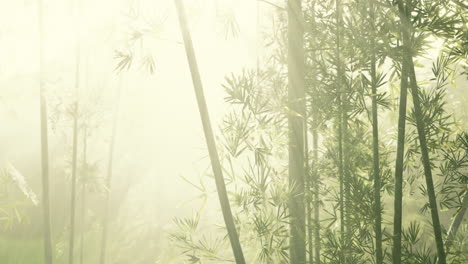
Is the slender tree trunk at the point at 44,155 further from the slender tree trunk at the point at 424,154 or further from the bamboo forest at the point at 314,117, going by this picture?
the slender tree trunk at the point at 424,154

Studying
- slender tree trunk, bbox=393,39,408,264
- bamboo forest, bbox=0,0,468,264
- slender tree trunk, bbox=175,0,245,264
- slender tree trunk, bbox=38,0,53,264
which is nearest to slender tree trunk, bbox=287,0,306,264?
bamboo forest, bbox=0,0,468,264

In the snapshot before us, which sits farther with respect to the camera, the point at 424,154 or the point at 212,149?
the point at 212,149

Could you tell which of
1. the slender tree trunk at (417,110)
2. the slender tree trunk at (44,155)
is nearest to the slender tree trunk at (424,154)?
the slender tree trunk at (417,110)

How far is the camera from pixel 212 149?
211cm

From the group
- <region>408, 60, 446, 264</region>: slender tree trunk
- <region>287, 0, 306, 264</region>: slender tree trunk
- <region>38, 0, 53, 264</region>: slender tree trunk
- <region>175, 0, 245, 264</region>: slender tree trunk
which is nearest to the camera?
<region>408, 60, 446, 264</region>: slender tree trunk

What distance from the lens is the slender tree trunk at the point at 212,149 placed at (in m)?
2.08

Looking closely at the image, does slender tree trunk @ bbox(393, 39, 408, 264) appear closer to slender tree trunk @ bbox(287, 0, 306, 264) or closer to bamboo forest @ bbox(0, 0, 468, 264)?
bamboo forest @ bbox(0, 0, 468, 264)

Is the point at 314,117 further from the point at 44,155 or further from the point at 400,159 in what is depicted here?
the point at 44,155

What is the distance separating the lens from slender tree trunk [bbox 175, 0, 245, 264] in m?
2.08

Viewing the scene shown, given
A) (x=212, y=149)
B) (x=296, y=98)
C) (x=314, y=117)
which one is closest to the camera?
(x=212, y=149)

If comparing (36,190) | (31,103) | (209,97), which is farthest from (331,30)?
(31,103)

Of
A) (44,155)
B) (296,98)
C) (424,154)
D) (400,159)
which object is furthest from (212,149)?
(44,155)

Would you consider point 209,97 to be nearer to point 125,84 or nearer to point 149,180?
point 149,180

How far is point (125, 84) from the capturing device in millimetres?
21547
